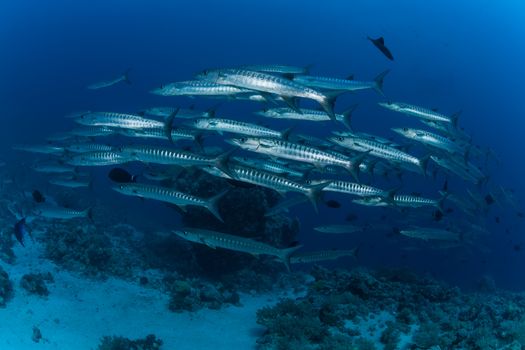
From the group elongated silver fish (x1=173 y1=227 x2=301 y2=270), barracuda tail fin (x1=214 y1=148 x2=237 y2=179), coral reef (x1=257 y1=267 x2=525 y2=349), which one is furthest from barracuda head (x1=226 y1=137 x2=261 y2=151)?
coral reef (x1=257 y1=267 x2=525 y2=349)

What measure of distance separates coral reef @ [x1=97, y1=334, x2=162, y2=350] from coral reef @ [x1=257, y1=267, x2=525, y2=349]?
2117 millimetres

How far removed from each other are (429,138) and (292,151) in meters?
4.88

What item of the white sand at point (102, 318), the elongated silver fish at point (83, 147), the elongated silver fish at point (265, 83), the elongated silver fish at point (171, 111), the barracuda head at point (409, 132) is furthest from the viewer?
the elongated silver fish at point (83, 147)

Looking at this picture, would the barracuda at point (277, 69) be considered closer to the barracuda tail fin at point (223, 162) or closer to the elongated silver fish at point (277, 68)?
the elongated silver fish at point (277, 68)

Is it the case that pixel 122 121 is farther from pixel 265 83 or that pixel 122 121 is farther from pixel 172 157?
pixel 265 83

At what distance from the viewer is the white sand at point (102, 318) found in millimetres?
8227

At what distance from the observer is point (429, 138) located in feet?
36.0

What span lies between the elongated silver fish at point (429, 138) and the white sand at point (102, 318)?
614cm

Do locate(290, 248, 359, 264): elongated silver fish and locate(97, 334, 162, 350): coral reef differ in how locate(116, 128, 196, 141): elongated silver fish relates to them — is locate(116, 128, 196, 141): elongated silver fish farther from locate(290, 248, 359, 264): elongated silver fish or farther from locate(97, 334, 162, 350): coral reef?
locate(97, 334, 162, 350): coral reef

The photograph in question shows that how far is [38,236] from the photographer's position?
13.7m

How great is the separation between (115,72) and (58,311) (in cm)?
11408

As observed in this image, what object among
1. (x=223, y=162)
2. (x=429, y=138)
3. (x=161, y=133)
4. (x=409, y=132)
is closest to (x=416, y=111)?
(x=409, y=132)

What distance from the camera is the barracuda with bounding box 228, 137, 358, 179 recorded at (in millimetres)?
7828

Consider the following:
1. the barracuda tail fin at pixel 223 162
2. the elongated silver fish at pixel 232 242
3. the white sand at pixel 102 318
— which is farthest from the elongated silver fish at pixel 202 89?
the white sand at pixel 102 318
